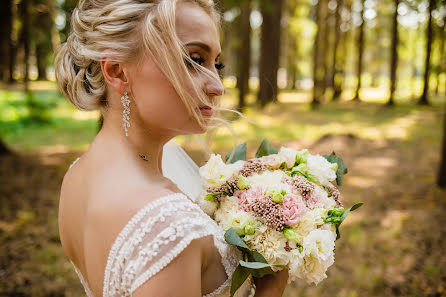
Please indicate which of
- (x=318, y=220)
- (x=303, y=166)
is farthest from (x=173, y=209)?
(x=303, y=166)

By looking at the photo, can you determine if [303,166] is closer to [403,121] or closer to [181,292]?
[181,292]

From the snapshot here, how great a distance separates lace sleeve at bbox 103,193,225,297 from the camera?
3.92ft

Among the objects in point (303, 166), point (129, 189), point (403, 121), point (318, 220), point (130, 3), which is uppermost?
point (130, 3)

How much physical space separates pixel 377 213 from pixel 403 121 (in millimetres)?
11994

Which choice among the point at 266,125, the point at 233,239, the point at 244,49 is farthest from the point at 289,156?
the point at 244,49

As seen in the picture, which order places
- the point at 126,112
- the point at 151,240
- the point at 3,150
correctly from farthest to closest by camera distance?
1. the point at 3,150
2. the point at 126,112
3. the point at 151,240

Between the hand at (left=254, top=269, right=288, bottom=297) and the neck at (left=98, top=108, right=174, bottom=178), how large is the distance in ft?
2.17

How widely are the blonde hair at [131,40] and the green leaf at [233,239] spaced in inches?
18.7

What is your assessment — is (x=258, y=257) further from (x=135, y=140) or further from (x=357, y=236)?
(x=357, y=236)

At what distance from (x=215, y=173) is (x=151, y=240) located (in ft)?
2.33

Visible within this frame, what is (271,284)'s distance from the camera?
5.32ft

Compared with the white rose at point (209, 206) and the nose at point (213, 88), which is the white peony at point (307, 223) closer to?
the white rose at point (209, 206)

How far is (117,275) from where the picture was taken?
4.32ft

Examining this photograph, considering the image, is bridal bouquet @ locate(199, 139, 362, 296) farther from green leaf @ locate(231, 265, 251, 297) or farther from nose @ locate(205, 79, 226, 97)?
nose @ locate(205, 79, 226, 97)
